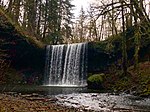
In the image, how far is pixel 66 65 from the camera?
111ft

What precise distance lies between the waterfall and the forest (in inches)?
27.9

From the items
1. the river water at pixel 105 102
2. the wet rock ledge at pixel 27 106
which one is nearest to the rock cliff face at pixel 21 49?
the river water at pixel 105 102

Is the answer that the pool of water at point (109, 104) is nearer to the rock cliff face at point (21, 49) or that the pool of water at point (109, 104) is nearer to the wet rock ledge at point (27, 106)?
the wet rock ledge at point (27, 106)

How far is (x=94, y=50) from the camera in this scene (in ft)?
106

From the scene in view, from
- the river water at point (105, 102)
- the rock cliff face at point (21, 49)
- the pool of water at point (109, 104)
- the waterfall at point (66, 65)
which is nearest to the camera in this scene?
the pool of water at point (109, 104)

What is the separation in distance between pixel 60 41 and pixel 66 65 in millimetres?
10345

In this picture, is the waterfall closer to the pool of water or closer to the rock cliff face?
the rock cliff face

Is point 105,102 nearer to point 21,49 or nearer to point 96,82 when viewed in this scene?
point 96,82

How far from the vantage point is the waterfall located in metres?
32.4

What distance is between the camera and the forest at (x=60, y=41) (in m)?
23.4

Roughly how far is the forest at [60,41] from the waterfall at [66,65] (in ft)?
2.33

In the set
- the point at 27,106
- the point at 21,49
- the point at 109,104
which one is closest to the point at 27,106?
the point at 27,106

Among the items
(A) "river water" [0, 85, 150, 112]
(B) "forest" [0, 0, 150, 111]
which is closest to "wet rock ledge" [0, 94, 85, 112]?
(A) "river water" [0, 85, 150, 112]

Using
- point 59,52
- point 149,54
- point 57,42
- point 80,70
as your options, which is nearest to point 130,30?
point 149,54
